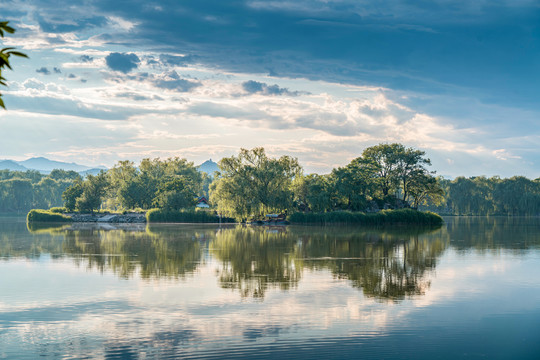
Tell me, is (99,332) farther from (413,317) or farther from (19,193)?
(19,193)

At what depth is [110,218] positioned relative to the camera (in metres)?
102

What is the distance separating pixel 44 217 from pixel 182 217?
2883cm

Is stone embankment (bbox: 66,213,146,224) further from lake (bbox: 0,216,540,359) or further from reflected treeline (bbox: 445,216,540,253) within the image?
lake (bbox: 0,216,540,359)

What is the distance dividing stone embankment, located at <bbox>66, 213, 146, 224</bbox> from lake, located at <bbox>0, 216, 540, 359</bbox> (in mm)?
70637

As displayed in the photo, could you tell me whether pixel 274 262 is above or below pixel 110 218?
above

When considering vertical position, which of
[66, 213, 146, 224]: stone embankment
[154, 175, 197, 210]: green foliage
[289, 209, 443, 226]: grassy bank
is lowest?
[66, 213, 146, 224]: stone embankment

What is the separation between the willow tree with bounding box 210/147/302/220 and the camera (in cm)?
8319

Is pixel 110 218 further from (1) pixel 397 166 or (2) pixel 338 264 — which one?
(2) pixel 338 264

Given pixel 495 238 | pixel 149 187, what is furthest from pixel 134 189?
pixel 495 238

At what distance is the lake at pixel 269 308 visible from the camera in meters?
11.6

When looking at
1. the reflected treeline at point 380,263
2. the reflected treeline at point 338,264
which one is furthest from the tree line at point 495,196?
the reflected treeline at point 338,264

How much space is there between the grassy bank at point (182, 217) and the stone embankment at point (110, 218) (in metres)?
3.33

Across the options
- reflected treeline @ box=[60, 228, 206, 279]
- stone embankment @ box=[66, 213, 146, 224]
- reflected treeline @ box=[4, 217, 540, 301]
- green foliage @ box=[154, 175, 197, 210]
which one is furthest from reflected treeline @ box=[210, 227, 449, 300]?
stone embankment @ box=[66, 213, 146, 224]

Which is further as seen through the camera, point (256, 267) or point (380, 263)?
point (380, 263)
